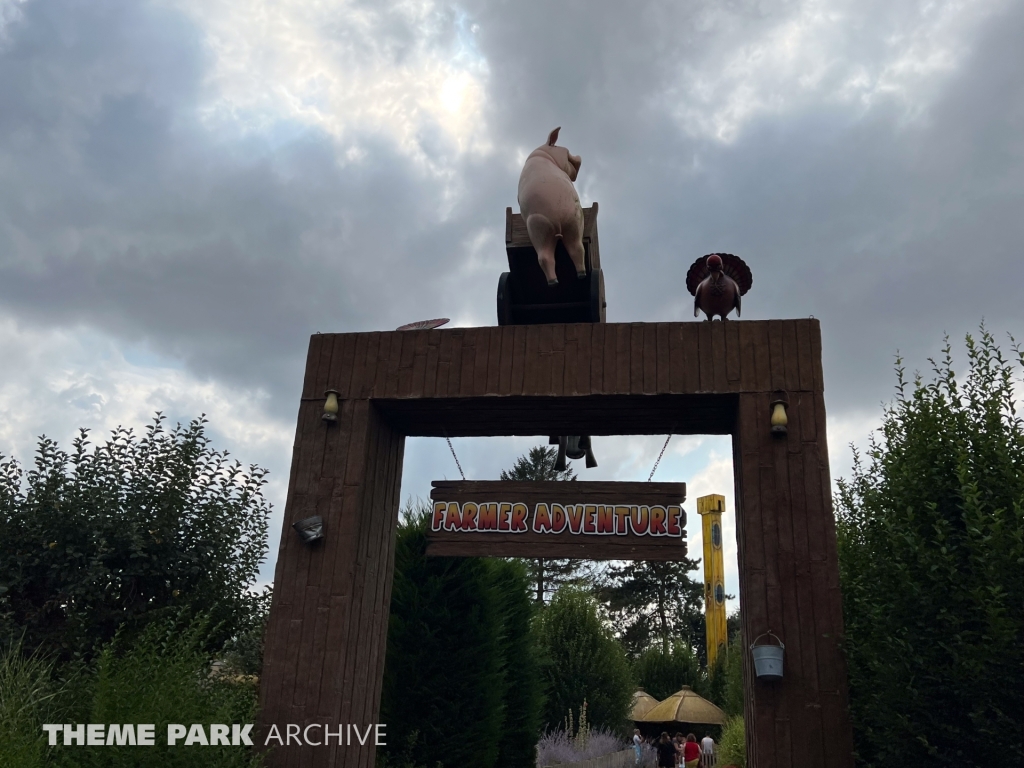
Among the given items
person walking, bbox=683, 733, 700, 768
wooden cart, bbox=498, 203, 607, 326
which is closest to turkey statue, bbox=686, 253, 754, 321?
wooden cart, bbox=498, 203, 607, 326

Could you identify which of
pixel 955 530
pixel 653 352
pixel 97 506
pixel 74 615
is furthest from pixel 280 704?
pixel 955 530

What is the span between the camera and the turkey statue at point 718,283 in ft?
24.1

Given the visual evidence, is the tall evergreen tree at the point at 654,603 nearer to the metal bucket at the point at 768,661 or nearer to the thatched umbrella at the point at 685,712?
the thatched umbrella at the point at 685,712

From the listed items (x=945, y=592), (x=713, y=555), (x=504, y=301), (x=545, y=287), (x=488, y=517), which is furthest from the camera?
(x=713, y=555)

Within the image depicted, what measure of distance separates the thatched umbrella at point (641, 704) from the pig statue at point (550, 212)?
1624cm

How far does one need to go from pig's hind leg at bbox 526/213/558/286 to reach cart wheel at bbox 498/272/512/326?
0.69 meters

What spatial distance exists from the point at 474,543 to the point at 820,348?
134 inches

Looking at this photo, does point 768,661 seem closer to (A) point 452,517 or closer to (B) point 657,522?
(B) point 657,522

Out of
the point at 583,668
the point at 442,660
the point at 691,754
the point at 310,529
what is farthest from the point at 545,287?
the point at 583,668

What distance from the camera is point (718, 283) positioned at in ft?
24.1

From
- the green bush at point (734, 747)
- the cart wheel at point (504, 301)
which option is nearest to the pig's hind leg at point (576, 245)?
the cart wheel at point (504, 301)

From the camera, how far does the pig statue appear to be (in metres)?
7.29

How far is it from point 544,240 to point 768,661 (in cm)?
405

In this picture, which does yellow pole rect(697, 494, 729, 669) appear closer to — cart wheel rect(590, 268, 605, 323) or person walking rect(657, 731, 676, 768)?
person walking rect(657, 731, 676, 768)
